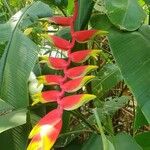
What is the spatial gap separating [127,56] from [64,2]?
0.40 m

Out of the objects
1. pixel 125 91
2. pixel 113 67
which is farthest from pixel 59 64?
pixel 125 91

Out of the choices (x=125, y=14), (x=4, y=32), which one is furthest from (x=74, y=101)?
(x=4, y=32)

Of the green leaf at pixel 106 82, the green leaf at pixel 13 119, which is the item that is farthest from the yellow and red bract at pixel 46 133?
the green leaf at pixel 106 82

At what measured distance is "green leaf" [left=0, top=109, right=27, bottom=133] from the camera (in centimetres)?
77

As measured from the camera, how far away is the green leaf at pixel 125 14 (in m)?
0.89

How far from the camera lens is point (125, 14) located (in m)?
0.90

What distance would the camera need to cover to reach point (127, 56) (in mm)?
902

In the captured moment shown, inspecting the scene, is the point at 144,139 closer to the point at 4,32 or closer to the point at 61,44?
the point at 61,44

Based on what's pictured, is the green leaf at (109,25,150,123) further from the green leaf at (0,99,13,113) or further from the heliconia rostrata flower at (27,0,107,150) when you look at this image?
the green leaf at (0,99,13,113)

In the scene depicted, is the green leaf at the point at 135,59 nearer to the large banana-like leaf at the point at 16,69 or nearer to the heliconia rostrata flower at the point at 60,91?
the heliconia rostrata flower at the point at 60,91

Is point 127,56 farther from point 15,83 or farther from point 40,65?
point 40,65

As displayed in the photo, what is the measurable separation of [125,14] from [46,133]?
0.38 meters

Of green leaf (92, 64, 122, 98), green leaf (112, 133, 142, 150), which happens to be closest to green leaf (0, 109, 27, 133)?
green leaf (112, 133, 142, 150)

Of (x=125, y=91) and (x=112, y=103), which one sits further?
(x=125, y=91)
